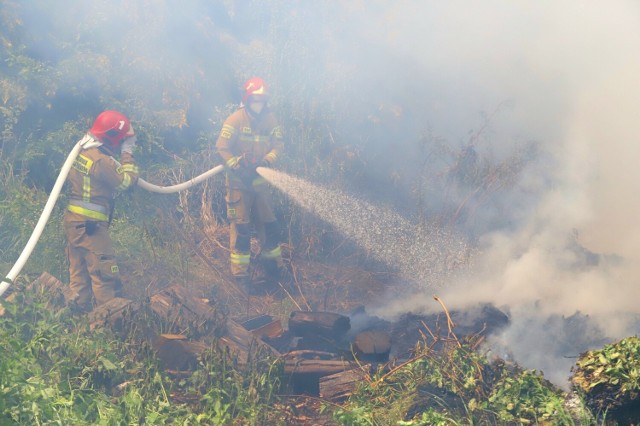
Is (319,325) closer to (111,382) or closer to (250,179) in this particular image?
(111,382)

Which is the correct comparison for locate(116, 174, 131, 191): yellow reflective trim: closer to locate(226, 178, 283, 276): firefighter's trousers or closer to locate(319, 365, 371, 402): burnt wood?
locate(226, 178, 283, 276): firefighter's trousers

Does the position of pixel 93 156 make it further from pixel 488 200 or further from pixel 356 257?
pixel 488 200

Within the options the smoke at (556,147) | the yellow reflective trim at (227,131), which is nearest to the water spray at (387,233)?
the smoke at (556,147)

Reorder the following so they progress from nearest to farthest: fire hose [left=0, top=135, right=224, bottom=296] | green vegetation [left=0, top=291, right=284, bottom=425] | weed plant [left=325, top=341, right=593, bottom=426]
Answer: green vegetation [left=0, top=291, right=284, bottom=425] < weed plant [left=325, top=341, right=593, bottom=426] < fire hose [left=0, top=135, right=224, bottom=296]

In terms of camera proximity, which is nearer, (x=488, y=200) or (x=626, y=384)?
(x=626, y=384)

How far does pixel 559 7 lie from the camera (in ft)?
33.6

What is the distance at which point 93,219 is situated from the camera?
7.44 meters

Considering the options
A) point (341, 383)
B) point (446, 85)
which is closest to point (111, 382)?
point (341, 383)

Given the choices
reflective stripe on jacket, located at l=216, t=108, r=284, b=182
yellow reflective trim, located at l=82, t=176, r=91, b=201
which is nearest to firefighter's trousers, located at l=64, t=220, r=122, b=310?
yellow reflective trim, located at l=82, t=176, r=91, b=201

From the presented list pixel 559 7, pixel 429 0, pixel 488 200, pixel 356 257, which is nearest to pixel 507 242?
pixel 488 200

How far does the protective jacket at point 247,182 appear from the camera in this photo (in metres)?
8.62

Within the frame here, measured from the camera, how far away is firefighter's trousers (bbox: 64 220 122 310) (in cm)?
745

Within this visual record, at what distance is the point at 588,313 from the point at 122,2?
751 centimetres

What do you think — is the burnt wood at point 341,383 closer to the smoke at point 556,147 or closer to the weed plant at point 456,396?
the weed plant at point 456,396
